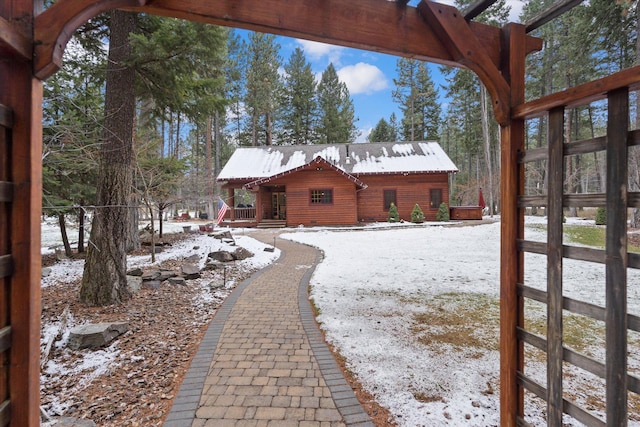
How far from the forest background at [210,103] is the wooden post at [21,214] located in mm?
2000

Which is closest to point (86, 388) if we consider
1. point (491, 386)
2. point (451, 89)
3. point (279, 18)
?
point (279, 18)

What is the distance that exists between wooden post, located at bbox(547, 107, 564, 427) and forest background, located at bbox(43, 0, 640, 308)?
1365 mm

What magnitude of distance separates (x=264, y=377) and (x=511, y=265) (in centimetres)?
245

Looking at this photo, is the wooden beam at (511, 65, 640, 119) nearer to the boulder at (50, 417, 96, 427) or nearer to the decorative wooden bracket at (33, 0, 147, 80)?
the decorative wooden bracket at (33, 0, 147, 80)

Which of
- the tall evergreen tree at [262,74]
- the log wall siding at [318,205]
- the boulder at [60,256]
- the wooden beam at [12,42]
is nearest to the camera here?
the wooden beam at [12,42]

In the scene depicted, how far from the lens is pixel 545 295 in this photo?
1.85 metres

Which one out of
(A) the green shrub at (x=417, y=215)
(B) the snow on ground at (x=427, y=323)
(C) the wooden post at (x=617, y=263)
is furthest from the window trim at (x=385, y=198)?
(C) the wooden post at (x=617, y=263)

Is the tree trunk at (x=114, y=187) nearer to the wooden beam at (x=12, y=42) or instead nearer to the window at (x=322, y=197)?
the wooden beam at (x=12, y=42)

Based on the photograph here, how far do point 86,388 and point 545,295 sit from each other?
403 centimetres

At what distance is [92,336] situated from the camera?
3598 millimetres

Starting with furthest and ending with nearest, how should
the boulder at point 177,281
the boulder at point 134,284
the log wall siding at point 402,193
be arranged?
the log wall siding at point 402,193 → the boulder at point 177,281 → the boulder at point 134,284

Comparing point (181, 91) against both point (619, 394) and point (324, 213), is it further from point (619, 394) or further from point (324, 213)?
point (324, 213)

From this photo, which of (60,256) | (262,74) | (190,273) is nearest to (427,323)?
(190,273)

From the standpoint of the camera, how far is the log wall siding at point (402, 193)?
20609 mm
